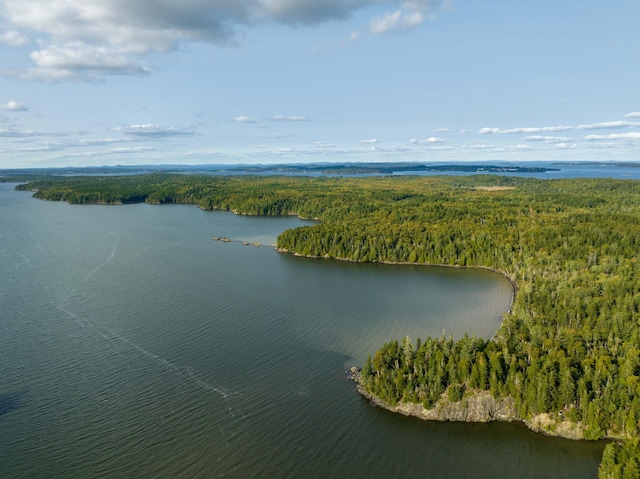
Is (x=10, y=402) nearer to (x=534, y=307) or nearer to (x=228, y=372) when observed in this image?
(x=228, y=372)

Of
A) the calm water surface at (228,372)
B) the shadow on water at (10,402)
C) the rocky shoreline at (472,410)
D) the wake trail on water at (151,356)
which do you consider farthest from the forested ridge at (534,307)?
the shadow on water at (10,402)

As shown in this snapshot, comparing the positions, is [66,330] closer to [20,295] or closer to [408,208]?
[20,295]

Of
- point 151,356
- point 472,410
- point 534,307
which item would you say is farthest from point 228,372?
point 534,307

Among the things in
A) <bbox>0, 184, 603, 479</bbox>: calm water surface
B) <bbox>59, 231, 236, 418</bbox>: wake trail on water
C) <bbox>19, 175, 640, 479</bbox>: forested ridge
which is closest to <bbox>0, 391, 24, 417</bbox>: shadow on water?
<bbox>0, 184, 603, 479</bbox>: calm water surface

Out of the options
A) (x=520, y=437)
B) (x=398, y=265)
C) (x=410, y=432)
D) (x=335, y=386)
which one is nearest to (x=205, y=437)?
(x=335, y=386)

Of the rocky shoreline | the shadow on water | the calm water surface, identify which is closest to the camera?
the calm water surface

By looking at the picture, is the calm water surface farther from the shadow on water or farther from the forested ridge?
the forested ridge
